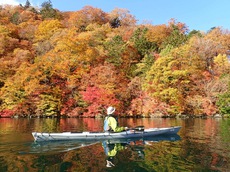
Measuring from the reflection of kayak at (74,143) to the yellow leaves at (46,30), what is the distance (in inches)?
1630

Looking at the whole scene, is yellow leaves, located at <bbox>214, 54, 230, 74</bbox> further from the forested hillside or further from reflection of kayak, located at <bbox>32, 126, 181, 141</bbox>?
reflection of kayak, located at <bbox>32, 126, 181, 141</bbox>

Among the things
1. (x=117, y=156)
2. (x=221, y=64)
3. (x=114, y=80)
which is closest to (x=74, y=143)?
(x=117, y=156)

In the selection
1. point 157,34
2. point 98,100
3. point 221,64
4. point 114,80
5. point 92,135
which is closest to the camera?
point 92,135

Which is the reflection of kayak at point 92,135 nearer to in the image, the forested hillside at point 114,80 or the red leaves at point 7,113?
the forested hillside at point 114,80

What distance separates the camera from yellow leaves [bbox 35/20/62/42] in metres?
51.6

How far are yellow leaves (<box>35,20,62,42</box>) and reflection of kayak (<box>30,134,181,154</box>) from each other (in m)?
41.4

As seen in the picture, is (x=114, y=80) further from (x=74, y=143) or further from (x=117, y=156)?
(x=117, y=156)

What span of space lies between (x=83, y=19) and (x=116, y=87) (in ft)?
104

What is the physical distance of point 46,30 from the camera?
2112 inches

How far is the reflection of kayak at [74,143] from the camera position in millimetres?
11586

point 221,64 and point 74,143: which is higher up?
point 221,64

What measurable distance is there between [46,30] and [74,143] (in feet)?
147

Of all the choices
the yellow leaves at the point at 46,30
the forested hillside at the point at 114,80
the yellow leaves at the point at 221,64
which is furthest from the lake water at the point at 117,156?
the yellow leaves at the point at 46,30

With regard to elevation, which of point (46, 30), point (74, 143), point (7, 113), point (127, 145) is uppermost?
point (46, 30)
